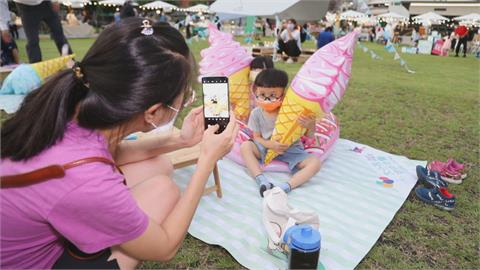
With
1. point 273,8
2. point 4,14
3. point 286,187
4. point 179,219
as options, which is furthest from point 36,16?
point 179,219

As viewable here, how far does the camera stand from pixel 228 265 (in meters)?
1.97

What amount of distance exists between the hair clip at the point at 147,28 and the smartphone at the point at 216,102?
0.65m

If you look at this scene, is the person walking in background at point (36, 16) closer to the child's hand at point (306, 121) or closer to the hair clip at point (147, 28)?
the child's hand at point (306, 121)

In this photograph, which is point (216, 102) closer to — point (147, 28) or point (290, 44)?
point (147, 28)

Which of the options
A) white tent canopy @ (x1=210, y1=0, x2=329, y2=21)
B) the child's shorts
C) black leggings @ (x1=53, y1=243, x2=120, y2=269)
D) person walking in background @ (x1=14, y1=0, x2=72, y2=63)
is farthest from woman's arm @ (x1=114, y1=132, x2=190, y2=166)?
white tent canopy @ (x1=210, y1=0, x2=329, y2=21)

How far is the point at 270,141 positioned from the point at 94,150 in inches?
75.7

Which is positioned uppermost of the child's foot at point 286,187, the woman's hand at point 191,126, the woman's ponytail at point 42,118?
the woman's ponytail at point 42,118

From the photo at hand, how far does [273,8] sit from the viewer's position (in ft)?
18.4

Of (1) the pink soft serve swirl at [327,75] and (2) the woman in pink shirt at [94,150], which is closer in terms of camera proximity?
(2) the woman in pink shirt at [94,150]

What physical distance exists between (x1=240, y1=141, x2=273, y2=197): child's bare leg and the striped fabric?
94 millimetres

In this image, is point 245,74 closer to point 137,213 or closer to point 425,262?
point 425,262

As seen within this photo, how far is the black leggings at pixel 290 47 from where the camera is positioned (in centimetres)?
1057

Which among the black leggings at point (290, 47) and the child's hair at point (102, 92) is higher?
the child's hair at point (102, 92)

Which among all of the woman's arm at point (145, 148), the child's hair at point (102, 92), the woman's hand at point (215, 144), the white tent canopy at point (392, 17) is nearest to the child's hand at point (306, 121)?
the woman's arm at point (145, 148)
